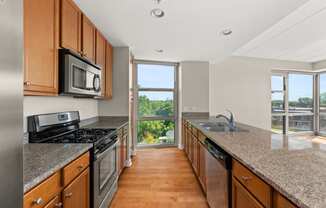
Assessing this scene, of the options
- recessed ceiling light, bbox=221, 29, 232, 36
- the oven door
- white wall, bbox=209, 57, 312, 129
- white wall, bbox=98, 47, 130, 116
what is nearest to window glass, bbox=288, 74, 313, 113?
white wall, bbox=209, 57, 312, 129

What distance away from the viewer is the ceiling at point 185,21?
77.3 inches

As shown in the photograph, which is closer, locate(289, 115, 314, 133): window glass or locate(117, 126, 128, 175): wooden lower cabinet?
locate(117, 126, 128, 175): wooden lower cabinet

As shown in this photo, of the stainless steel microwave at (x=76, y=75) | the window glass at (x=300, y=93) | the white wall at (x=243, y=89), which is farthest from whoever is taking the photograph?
the window glass at (x=300, y=93)

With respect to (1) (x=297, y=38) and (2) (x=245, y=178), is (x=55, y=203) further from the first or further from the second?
(1) (x=297, y=38)

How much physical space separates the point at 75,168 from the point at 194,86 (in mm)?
3669

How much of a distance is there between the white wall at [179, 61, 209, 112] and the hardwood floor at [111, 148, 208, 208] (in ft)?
4.54

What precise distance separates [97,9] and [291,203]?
2.44 meters

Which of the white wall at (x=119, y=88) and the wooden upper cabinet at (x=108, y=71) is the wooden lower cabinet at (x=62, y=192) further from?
the white wall at (x=119, y=88)

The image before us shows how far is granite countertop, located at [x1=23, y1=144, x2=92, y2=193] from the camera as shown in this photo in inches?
35.9

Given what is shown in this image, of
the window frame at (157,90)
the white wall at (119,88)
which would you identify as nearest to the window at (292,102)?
the window frame at (157,90)

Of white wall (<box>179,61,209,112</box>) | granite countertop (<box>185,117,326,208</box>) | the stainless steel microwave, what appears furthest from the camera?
white wall (<box>179,61,209,112</box>)

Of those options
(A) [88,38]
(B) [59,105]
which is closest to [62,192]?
(B) [59,105]

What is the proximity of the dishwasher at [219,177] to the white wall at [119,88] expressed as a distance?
6.63 feet

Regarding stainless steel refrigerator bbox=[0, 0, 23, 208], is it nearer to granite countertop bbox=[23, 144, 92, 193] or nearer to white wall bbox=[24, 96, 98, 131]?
granite countertop bbox=[23, 144, 92, 193]
